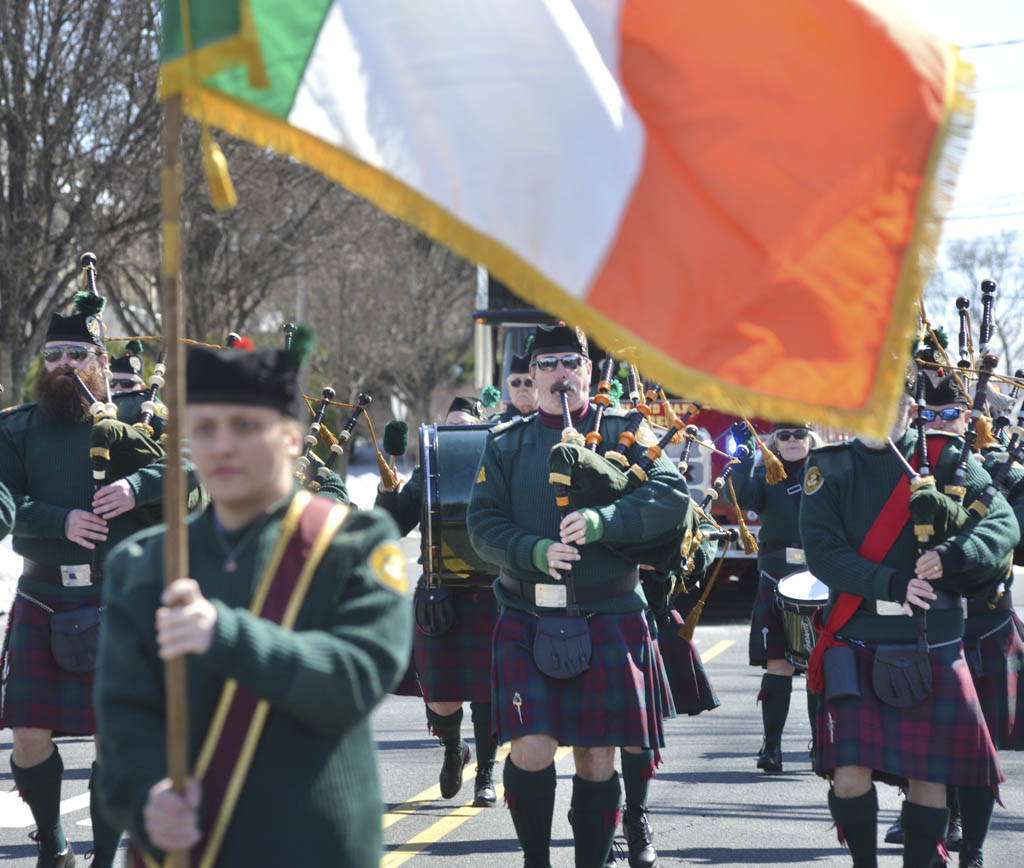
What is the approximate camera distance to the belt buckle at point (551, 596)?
545 centimetres

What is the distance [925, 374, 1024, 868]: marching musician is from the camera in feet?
18.0

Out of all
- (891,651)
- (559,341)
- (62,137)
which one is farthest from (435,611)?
(62,137)

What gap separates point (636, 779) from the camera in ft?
19.6

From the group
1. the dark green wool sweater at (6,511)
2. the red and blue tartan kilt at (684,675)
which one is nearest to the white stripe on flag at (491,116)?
the dark green wool sweater at (6,511)

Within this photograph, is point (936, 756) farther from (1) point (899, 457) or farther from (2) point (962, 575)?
(1) point (899, 457)

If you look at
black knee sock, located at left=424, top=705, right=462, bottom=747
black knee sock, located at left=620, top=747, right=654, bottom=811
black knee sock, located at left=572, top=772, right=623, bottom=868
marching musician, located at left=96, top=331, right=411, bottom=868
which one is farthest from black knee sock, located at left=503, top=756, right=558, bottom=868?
marching musician, located at left=96, top=331, right=411, bottom=868

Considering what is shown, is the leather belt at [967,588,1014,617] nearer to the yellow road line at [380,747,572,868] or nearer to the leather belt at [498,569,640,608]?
the leather belt at [498,569,640,608]

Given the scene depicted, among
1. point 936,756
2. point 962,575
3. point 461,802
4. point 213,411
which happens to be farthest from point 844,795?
point 213,411

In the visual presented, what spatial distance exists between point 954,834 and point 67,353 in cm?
393

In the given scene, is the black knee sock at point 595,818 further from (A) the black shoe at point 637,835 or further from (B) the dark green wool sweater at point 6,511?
(B) the dark green wool sweater at point 6,511

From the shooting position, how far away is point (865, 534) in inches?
204

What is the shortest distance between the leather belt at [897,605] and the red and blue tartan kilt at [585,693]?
855 mm

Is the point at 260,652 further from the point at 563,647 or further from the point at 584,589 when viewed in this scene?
the point at 584,589

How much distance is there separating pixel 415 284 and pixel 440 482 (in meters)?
30.7
